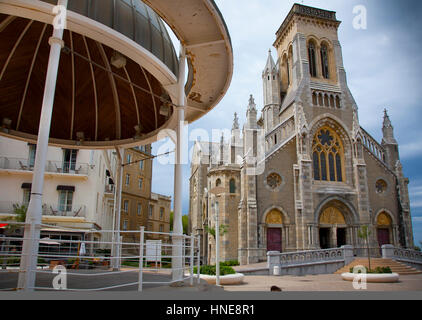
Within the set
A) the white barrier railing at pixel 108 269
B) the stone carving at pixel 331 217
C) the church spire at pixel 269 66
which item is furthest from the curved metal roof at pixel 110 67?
the church spire at pixel 269 66

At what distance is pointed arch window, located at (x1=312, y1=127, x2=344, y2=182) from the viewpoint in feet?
117

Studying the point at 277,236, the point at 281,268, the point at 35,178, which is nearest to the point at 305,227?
the point at 277,236

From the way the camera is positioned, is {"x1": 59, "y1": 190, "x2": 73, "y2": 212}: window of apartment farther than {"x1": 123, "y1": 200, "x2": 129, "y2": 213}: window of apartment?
No

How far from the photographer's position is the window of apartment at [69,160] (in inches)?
1134

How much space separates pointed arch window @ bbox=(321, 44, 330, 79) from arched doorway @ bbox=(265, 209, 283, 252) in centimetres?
1961

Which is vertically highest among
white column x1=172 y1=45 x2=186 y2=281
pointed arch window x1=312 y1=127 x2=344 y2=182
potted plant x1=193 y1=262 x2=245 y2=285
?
pointed arch window x1=312 y1=127 x2=344 y2=182

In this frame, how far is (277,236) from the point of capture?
32719mm

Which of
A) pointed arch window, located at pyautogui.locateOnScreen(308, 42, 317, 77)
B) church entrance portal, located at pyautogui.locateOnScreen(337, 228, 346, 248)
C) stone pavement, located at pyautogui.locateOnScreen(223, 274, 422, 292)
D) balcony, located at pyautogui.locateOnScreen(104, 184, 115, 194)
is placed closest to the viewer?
stone pavement, located at pyautogui.locateOnScreen(223, 274, 422, 292)

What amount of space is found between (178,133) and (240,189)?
87.8 ft

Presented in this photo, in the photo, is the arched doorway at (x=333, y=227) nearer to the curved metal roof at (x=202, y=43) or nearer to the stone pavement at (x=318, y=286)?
the stone pavement at (x=318, y=286)

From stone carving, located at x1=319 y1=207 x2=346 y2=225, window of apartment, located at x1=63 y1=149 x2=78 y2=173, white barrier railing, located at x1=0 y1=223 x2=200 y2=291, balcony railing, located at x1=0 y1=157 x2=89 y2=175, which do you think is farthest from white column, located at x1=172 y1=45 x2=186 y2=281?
stone carving, located at x1=319 y1=207 x2=346 y2=225

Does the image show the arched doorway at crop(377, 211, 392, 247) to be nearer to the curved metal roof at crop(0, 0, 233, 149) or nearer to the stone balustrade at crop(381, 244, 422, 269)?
the stone balustrade at crop(381, 244, 422, 269)

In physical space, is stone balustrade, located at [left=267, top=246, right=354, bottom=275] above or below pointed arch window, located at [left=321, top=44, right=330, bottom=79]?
below

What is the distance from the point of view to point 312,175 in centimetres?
3456
